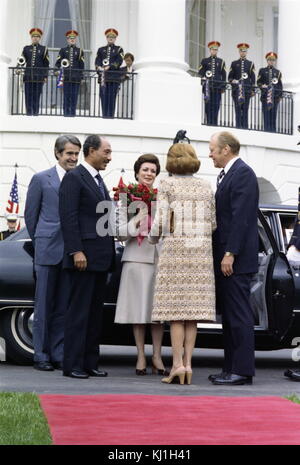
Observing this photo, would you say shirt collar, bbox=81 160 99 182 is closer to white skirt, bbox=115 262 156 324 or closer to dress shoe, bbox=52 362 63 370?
white skirt, bbox=115 262 156 324

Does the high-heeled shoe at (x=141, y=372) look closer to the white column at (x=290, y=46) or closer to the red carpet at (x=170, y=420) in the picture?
the red carpet at (x=170, y=420)

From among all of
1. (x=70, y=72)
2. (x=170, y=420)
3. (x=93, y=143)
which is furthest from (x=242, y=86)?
(x=170, y=420)

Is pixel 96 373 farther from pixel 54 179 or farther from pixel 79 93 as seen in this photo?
pixel 79 93

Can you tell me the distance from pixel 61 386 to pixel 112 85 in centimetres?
1805

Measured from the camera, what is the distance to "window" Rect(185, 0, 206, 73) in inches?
1201

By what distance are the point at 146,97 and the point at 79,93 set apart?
7.47 ft

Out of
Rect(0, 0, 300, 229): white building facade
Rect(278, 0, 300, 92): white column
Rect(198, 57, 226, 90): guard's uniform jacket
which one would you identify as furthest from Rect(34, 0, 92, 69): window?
Rect(278, 0, 300, 92): white column

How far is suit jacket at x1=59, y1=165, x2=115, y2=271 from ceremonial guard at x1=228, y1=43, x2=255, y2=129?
17.9 meters

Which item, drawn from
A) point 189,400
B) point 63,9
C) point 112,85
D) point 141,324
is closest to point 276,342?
point 141,324

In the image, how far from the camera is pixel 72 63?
2620 centimetres

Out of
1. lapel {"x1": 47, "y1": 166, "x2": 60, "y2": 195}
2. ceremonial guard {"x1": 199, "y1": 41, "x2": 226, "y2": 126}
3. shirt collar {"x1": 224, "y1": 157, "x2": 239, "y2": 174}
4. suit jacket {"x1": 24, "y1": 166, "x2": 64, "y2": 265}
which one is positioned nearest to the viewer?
shirt collar {"x1": 224, "y1": 157, "x2": 239, "y2": 174}

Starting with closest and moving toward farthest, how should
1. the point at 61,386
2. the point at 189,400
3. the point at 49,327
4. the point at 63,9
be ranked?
the point at 189,400 < the point at 61,386 < the point at 49,327 < the point at 63,9
